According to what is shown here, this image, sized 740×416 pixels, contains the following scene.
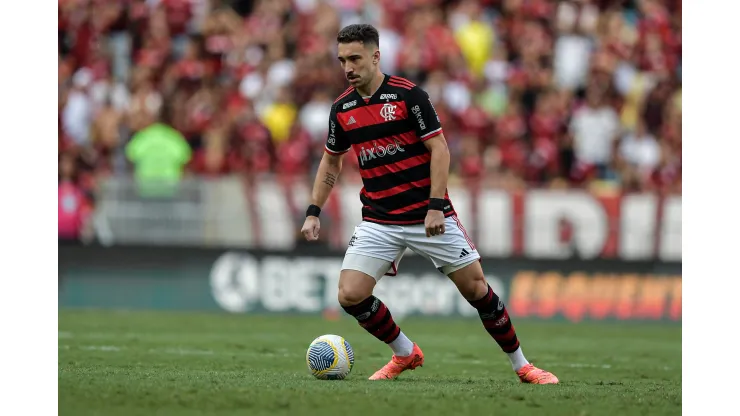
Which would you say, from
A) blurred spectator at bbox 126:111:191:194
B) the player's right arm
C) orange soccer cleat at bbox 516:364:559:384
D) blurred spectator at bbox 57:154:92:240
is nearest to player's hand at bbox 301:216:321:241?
the player's right arm

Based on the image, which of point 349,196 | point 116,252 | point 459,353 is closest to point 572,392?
point 459,353

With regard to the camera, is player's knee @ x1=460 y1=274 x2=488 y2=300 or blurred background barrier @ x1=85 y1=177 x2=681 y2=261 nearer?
player's knee @ x1=460 y1=274 x2=488 y2=300

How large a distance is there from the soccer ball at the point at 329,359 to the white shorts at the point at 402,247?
1.87 ft

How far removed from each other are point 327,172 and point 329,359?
4.37ft

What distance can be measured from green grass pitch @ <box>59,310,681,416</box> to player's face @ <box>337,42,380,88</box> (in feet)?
6.68

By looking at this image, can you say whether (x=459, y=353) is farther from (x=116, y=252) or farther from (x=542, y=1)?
(x=542, y=1)

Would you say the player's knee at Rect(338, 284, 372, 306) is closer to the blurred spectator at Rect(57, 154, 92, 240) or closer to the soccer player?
the soccer player

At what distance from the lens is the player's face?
773 centimetres

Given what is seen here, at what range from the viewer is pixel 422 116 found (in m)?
7.79

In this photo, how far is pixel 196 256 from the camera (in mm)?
16250

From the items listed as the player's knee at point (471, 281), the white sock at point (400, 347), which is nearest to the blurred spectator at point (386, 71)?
the white sock at point (400, 347)

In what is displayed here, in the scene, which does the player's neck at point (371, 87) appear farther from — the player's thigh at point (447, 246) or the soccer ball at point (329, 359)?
the soccer ball at point (329, 359)

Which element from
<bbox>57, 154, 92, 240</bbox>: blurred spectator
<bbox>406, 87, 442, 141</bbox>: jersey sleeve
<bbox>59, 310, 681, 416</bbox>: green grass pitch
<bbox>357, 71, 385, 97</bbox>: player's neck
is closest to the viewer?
<bbox>59, 310, 681, 416</bbox>: green grass pitch
